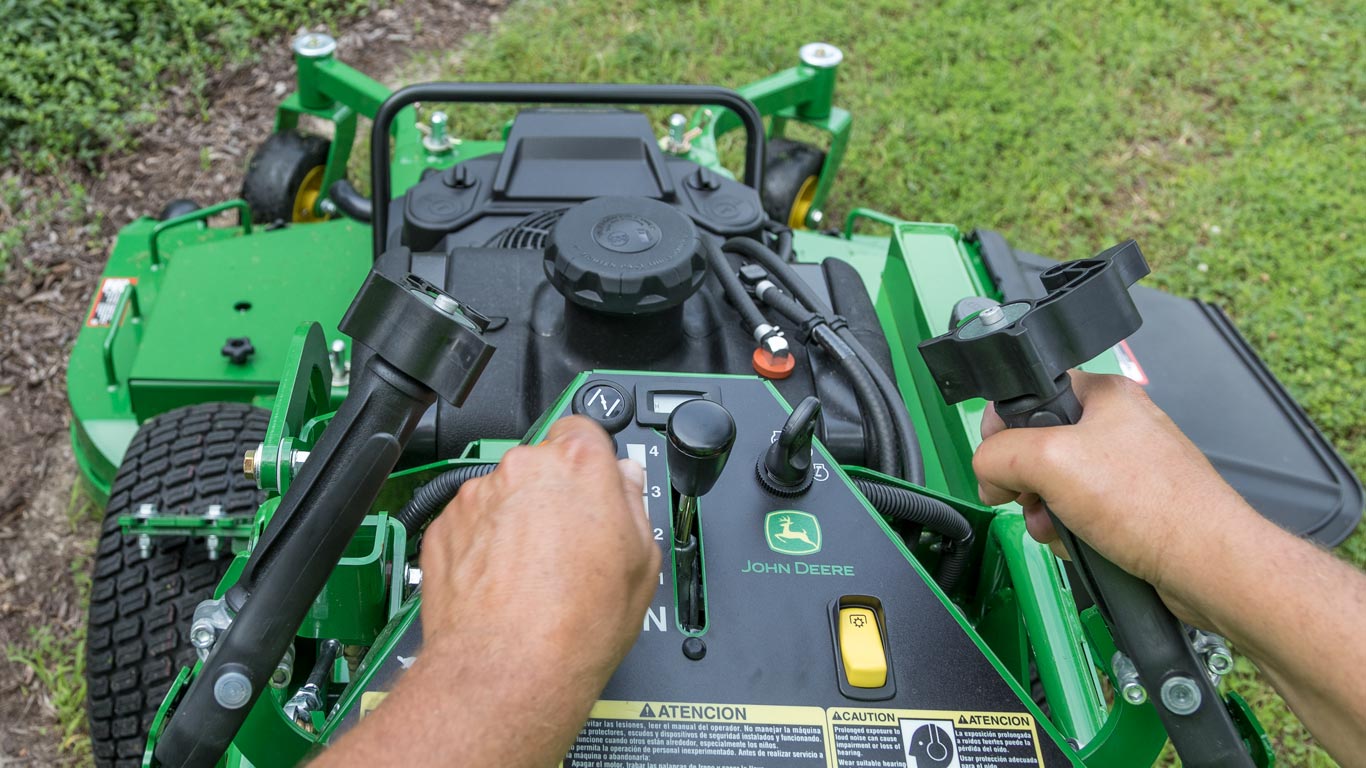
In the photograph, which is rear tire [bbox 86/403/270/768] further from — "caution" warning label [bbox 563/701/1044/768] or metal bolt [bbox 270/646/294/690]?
"caution" warning label [bbox 563/701/1044/768]

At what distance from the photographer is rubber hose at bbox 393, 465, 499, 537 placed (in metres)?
1.47

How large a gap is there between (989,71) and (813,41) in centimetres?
65

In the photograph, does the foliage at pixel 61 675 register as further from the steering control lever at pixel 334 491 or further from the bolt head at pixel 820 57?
the bolt head at pixel 820 57

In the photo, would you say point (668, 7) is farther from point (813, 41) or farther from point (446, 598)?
point (446, 598)

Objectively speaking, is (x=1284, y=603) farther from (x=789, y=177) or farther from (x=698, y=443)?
(x=789, y=177)

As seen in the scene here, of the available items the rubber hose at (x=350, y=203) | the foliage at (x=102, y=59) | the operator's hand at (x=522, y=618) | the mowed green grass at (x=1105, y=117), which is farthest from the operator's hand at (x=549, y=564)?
the foliage at (x=102, y=59)

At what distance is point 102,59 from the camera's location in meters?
3.84

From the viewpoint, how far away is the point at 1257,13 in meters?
4.55

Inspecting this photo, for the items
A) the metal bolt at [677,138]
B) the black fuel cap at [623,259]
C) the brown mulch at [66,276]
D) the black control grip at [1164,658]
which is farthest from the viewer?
the metal bolt at [677,138]

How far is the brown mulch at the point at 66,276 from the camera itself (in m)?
2.60

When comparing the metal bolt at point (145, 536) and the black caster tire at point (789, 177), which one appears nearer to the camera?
the metal bolt at point (145, 536)

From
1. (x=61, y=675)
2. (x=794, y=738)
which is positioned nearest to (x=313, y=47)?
(x=61, y=675)

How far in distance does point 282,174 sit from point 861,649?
2331 millimetres

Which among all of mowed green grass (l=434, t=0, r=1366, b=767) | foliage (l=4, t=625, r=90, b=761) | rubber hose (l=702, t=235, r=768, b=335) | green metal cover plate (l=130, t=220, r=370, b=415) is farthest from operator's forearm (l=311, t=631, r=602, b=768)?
mowed green grass (l=434, t=0, r=1366, b=767)
